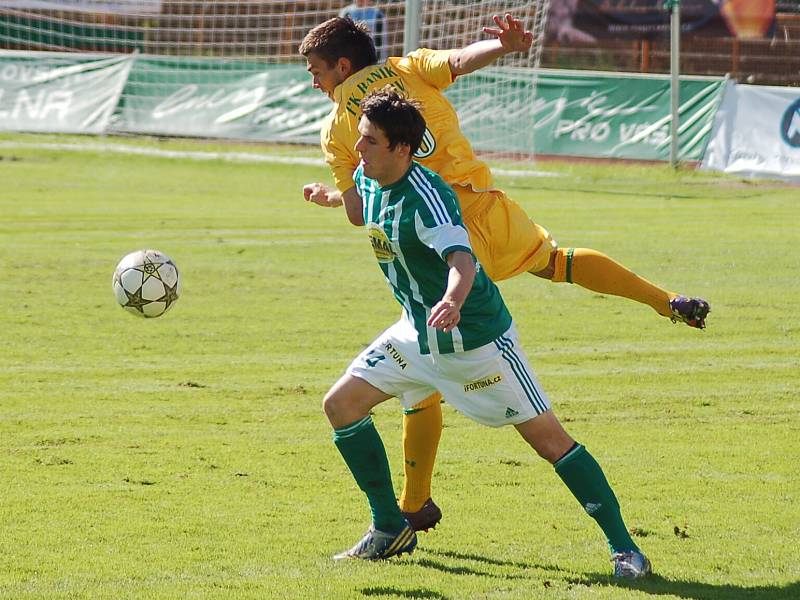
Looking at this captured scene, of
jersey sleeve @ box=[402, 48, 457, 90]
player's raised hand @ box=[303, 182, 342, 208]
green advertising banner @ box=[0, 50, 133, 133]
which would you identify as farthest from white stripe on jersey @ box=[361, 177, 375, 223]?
green advertising banner @ box=[0, 50, 133, 133]

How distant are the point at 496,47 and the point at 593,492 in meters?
1.99

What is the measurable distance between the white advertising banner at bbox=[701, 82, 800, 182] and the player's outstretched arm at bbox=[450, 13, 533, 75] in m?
16.2

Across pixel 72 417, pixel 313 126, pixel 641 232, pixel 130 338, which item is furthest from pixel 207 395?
pixel 313 126

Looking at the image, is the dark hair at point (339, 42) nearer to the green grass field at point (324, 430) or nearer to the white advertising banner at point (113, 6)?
the green grass field at point (324, 430)

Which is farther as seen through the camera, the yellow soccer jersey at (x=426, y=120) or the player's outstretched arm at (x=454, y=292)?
the yellow soccer jersey at (x=426, y=120)

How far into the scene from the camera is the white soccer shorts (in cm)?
508

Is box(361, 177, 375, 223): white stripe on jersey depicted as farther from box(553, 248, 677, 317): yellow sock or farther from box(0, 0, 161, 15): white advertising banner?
box(0, 0, 161, 15): white advertising banner

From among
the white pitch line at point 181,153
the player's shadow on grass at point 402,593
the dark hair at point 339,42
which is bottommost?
the white pitch line at point 181,153

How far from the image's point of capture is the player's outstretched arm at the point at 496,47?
226 inches

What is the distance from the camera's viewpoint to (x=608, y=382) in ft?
29.0

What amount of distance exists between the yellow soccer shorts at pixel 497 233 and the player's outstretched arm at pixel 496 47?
558 millimetres

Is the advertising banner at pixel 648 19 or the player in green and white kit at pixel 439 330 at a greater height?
the player in green and white kit at pixel 439 330

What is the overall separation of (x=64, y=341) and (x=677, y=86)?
1397 cm

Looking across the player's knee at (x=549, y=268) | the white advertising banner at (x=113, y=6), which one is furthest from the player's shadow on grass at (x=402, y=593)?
the white advertising banner at (x=113, y=6)
